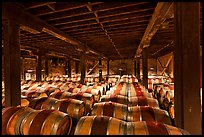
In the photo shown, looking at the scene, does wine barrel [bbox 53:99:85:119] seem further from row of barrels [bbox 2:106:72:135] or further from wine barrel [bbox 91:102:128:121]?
row of barrels [bbox 2:106:72:135]

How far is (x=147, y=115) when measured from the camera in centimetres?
266

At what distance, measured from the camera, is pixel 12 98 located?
3.52m

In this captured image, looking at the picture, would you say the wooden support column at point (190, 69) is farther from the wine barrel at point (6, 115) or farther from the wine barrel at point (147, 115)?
the wine barrel at point (6, 115)

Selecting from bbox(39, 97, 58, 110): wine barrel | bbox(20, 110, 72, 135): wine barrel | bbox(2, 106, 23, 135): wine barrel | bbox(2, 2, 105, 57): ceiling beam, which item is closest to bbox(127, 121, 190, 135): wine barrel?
bbox(20, 110, 72, 135): wine barrel

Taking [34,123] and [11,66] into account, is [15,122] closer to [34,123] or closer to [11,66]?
[34,123]

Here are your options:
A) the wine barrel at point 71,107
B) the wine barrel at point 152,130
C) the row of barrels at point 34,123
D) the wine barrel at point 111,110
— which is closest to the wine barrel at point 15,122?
the row of barrels at point 34,123

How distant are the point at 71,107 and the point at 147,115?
1.49m

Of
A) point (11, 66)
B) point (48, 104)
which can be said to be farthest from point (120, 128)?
point (11, 66)

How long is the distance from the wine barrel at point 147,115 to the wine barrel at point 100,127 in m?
0.58

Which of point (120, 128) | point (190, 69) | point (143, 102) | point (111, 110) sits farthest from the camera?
point (143, 102)

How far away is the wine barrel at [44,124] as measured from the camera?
86.4 inches

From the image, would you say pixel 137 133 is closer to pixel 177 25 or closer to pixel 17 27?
pixel 177 25

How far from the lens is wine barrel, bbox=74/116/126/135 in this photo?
1.99 meters

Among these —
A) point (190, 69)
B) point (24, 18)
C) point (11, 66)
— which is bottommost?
point (190, 69)
